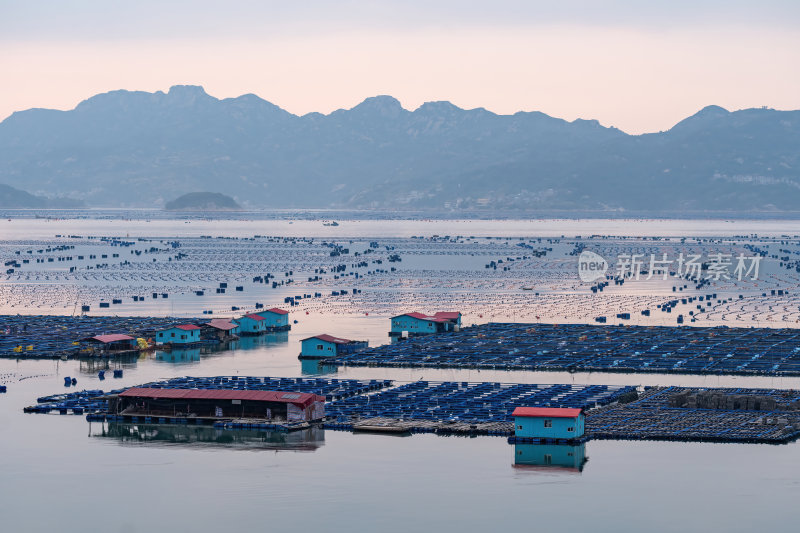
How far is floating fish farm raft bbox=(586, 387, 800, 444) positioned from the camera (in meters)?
59.5

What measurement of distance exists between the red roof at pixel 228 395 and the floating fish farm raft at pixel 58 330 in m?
22.4

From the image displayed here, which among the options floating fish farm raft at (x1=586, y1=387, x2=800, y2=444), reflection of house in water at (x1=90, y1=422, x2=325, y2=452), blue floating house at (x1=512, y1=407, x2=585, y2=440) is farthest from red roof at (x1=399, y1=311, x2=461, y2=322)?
blue floating house at (x1=512, y1=407, x2=585, y2=440)

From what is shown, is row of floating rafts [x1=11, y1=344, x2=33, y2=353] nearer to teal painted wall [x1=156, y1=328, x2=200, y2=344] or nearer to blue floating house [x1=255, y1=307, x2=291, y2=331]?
teal painted wall [x1=156, y1=328, x2=200, y2=344]

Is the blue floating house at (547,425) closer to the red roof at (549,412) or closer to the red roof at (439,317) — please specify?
the red roof at (549,412)

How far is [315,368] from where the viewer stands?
273ft

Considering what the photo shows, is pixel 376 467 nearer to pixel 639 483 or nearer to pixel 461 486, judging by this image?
pixel 461 486

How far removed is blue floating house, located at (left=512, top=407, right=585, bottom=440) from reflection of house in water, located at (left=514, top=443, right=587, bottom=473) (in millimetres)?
426

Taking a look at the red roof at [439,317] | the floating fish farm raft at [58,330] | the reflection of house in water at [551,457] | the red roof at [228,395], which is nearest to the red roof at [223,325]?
the floating fish farm raft at [58,330]

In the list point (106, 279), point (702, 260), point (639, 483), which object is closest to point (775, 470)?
point (639, 483)

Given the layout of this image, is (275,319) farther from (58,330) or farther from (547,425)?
(547,425)

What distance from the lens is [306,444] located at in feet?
194

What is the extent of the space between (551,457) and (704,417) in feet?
35.6

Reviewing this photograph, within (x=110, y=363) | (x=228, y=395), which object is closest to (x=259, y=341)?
(x=110, y=363)

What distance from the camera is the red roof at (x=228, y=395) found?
2485 inches
